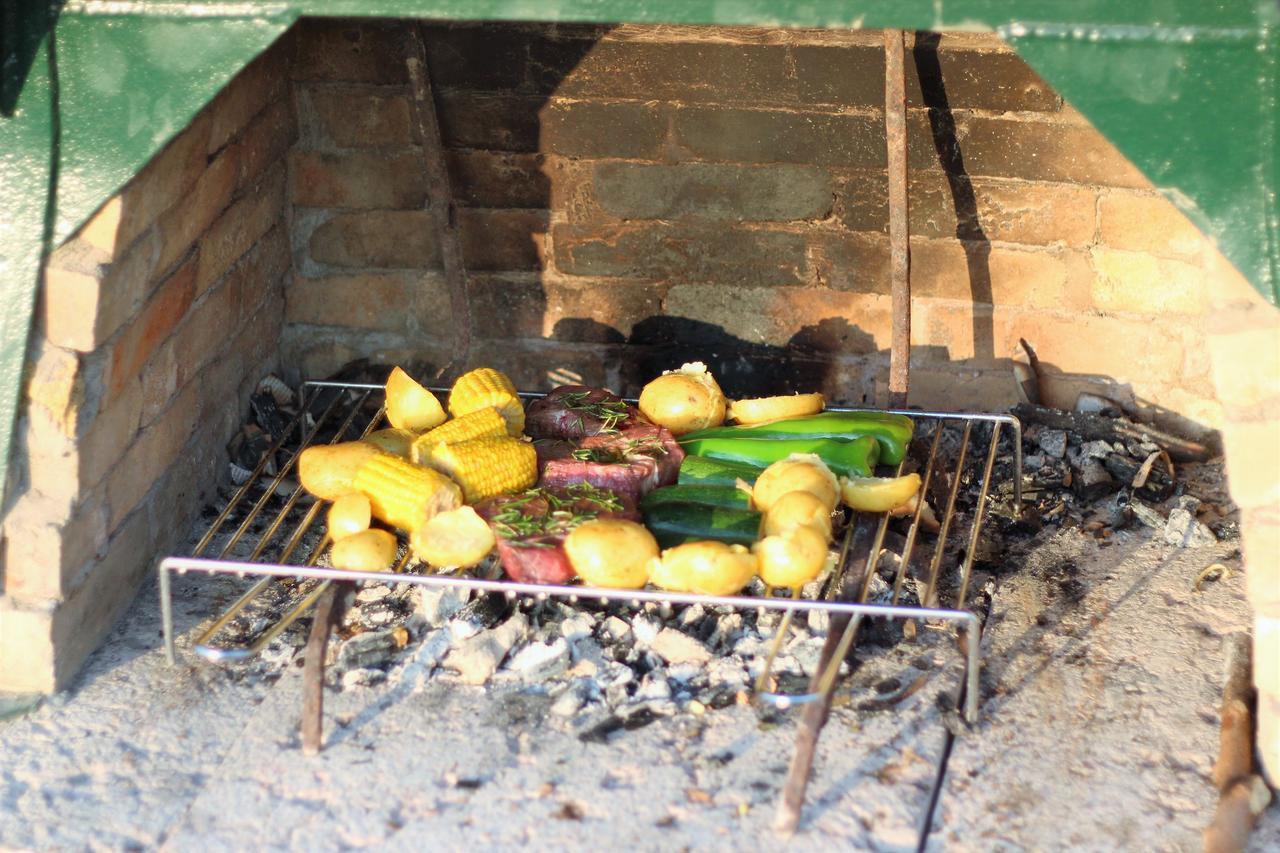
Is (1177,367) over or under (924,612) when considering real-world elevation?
over

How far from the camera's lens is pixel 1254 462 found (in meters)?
3.11

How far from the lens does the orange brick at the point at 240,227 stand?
4219 millimetres

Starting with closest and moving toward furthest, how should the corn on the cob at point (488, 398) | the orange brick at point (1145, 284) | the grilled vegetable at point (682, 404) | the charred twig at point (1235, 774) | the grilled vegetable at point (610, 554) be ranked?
the charred twig at point (1235, 774) → the grilled vegetable at point (610, 554) → the corn on the cob at point (488, 398) → the grilled vegetable at point (682, 404) → the orange brick at point (1145, 284)

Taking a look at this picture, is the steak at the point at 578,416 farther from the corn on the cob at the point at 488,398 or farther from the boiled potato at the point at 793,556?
the boiled potato at the point at 793,556

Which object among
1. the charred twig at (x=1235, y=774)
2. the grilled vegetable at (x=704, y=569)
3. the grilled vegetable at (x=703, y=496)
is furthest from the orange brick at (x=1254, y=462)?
the grilled vegetable at (x=703, y=496)

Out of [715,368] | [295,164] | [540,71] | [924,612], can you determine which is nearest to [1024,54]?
[924,612]

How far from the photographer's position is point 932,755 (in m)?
3.38

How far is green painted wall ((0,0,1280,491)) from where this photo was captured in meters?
2.92

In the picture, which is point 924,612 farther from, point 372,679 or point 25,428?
point 25,428

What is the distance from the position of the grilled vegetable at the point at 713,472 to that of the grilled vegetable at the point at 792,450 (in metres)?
0.05

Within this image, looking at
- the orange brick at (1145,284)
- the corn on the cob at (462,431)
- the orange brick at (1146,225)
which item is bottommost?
the corn on the cob at (462,431)

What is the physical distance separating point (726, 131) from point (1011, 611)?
1785 mm

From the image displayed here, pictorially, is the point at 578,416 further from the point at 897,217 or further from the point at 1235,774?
the point at 1235,774

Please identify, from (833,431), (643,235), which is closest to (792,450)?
(833,431)
